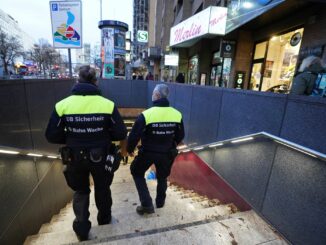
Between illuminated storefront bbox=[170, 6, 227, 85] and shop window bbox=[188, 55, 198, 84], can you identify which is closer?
illuminated storefront bbox=[170, 6, 227, 85]

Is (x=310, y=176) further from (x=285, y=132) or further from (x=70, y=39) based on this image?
(x=70, y=39)

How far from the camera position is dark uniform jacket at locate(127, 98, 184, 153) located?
9.23 ft

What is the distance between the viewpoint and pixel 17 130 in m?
2.38

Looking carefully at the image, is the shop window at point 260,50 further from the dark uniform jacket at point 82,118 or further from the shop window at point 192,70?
the dark uniform jacket at point 82,118

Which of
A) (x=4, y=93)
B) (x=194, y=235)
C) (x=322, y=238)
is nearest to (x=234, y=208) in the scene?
(x=194, y=235)

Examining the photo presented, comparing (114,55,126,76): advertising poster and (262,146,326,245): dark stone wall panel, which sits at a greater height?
(114,55,126,76): advertising poster

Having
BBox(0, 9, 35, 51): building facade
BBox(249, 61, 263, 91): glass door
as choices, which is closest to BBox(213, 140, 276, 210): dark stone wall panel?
BBox(249, 61, 263, 91): glass door

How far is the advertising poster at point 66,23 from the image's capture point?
4063mm

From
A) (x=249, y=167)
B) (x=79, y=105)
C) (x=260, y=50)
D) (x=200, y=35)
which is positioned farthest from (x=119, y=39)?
(x=249, y=167)

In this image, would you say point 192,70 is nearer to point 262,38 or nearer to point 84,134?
point 262,38

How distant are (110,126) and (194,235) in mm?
1524

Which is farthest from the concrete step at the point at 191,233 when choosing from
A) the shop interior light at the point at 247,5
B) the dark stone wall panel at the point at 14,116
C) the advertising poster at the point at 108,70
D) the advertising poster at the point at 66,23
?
the advertising poster at the point at 108,70

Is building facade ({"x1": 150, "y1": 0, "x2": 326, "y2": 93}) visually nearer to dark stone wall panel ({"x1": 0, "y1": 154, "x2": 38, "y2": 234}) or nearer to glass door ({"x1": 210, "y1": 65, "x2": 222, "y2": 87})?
glass door ({"x1": 210, "y1": 65, "x2": 222, "y2": 87})

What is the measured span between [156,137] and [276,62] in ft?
20.9
